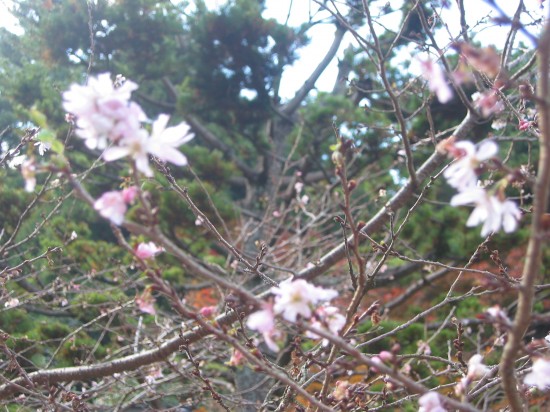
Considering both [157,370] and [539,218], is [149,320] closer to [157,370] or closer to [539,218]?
[157,370]

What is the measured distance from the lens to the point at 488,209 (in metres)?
0.89

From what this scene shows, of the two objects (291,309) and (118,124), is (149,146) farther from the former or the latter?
(291,309)

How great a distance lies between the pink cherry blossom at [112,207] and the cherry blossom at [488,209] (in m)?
0.55

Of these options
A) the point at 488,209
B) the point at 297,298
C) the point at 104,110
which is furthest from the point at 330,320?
the point at 104,110

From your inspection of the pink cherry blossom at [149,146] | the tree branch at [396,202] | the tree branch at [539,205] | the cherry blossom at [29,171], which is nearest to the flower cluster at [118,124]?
the pink cherry blossom at [149,146]

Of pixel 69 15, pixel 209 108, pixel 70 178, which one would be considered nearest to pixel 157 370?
pixel 70 178

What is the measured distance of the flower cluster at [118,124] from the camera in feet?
2.71

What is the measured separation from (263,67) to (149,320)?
329 cm

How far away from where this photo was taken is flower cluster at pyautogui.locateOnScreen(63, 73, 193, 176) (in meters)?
0.83

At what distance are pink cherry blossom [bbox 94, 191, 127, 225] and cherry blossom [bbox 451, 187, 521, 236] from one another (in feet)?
1.81

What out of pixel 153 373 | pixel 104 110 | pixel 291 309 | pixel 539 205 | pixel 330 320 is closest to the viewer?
pixel 539 205

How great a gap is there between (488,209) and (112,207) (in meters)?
0.64

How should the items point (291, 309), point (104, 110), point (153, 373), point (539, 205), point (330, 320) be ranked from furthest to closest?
point (153, 373)
point (330, 320)
point (291, 309)
point (104, 110)
point (539, 205)

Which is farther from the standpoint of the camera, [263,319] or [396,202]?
[396,202]
